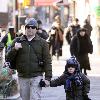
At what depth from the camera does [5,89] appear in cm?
1027

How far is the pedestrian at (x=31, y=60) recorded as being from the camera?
35.0 feet

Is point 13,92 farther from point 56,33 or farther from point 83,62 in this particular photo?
point 56,33

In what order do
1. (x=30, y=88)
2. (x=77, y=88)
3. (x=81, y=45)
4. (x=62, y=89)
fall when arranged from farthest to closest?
(x=81, y=45) < (x=62, y=89) < (x=30, y=88) < (x=77, y=88)

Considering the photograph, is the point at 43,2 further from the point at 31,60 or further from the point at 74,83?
the point at 74,83

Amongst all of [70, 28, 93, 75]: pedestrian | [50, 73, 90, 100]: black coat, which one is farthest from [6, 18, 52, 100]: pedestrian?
[70, 28, 93, 75]: pedestrian

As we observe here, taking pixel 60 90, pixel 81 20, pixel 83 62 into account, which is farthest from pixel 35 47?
pixel 81 20

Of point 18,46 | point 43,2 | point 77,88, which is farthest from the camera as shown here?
point 43,2

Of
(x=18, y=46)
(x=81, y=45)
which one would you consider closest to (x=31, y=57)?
(x=18, y=46)

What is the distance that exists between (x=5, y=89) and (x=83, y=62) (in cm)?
1026

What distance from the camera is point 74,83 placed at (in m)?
10.5

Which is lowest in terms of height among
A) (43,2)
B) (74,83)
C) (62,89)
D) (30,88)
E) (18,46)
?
(62,89)

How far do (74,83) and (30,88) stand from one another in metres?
0.74

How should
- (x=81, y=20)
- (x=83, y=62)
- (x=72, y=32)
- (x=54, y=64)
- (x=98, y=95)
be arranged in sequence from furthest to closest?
1. (x=81, y=20)
2. (x=72, y=32)
3. (x=54, y=64)
4. (x=83, y=62)
5. (x=98, y=95)

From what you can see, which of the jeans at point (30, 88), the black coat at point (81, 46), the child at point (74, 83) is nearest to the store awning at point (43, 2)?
the black coat at point (81, 46)
